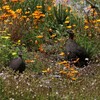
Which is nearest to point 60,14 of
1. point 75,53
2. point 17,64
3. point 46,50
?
point 46,50

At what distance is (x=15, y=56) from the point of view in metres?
7.95

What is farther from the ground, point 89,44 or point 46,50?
point 89,44

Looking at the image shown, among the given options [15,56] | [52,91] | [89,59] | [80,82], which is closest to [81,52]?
[89,59]

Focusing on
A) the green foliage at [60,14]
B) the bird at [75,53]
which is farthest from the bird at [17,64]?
the green foliage at [60,14]

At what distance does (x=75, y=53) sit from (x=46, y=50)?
87 centimetres

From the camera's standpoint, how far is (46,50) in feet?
30.0

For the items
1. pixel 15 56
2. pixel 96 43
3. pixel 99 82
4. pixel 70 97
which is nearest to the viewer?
pixel 70 97

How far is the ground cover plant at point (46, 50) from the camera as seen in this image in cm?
560

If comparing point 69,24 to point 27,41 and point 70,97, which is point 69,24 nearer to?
point 27,41

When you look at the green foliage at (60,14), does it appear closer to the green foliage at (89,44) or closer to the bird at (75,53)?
the green foliage at (89,44)

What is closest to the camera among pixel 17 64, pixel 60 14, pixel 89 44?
pixel 17 64

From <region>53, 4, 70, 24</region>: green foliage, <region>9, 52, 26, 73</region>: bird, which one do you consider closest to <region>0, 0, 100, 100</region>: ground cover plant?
<region>53, 4, 70, 24</region>: green foliage

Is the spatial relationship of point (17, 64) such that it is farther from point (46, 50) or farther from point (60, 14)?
point (60, 14)

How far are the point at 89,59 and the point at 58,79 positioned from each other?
6.10 feet
